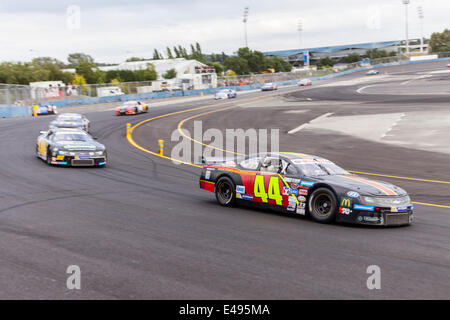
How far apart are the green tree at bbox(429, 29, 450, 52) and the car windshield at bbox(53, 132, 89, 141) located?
148 m

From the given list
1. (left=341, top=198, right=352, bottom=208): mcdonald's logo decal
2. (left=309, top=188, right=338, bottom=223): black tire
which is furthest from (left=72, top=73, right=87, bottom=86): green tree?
(left=341, top=198, right=352, bottom=208): mcdonald's logo decal

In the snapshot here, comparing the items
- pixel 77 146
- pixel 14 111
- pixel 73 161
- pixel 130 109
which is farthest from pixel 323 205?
pixel 14 111

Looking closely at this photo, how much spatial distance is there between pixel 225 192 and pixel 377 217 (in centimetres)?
380

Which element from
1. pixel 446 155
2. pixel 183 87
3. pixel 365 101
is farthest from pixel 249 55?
pixel 446 155

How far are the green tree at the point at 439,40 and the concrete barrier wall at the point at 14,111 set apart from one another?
131 metres

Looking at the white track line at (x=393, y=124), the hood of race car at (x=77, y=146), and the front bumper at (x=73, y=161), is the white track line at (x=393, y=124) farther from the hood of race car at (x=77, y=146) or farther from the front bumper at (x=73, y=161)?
the front bumper at (x=73, y=161)

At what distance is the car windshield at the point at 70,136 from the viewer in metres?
19.5

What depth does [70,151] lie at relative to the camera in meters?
18.5

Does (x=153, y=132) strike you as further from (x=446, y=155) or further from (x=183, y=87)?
(x=183, y=87)

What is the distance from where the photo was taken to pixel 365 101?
4641cm

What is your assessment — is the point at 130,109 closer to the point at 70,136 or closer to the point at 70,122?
the point at 70,122

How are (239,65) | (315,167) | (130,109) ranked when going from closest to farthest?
(315,167)
(130,109)
(239,65)

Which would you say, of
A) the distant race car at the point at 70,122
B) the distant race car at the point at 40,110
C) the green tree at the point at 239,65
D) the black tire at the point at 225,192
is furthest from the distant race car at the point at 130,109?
the green tree at the point at 239,65

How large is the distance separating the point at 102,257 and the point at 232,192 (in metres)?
5.08
